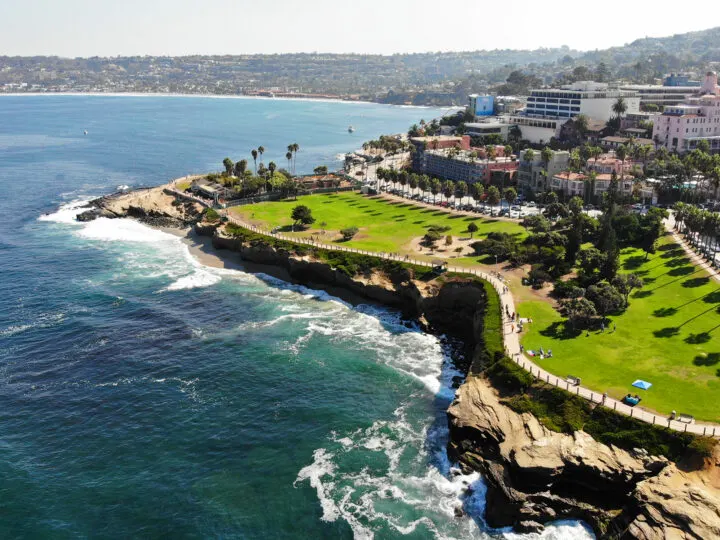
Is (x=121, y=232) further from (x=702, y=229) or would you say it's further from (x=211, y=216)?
(x=702, y=229)

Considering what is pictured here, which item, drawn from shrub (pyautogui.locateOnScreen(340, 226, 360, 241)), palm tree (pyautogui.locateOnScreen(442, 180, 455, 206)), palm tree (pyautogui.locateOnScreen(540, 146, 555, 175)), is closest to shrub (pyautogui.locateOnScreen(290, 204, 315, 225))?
shrub (pyautogui.locateOnScreen(340, 226, 360, 241))

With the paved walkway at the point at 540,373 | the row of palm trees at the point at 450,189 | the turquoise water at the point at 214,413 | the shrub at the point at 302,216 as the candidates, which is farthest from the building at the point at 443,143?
the turquoise water at the point at 214,413

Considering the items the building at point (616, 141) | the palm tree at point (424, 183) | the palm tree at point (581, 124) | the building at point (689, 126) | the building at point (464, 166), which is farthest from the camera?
the palm tree at point (581, 124)

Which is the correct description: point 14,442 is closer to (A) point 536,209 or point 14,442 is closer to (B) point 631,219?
(B) point 631,219

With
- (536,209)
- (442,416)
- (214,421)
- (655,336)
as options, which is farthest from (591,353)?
(536,209)

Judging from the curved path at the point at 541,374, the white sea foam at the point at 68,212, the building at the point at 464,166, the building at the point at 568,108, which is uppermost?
the building at the point at 568,108

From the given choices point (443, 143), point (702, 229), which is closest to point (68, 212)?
point (443, 143)

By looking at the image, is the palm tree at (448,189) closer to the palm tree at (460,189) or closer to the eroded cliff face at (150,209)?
the palm tree at (460,189)
